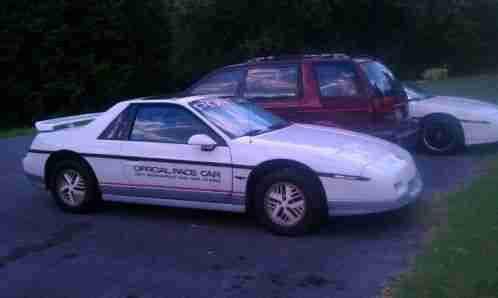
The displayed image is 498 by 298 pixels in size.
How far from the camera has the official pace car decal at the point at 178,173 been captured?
7504mm

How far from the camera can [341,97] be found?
996cm

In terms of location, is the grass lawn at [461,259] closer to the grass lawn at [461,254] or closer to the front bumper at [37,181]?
the grass lawn at [461,254]

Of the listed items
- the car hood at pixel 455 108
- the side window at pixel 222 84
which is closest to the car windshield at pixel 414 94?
the car hood at pixel 455 108

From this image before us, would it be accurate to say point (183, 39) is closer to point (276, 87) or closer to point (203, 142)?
point (276, 87)

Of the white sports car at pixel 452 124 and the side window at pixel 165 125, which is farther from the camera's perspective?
the white sports car at pixel 452 124

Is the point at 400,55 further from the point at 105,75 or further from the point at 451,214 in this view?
the point at 451,214

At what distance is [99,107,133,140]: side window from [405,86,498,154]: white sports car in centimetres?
539

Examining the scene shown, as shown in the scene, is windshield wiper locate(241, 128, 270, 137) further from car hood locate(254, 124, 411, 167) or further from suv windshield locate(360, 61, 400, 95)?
suv windshield locate(360, 61, 400, 95)

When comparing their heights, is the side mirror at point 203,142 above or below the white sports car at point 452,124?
above

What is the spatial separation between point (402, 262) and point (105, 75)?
68.0ft

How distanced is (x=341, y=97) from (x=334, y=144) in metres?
2.56

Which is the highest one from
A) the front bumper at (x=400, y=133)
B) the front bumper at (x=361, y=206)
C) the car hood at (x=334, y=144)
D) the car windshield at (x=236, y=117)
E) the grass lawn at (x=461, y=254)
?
the car windshield at (x=236, y=117)

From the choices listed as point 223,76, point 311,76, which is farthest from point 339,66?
point 223,76

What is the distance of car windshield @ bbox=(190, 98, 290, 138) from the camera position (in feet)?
25.7
